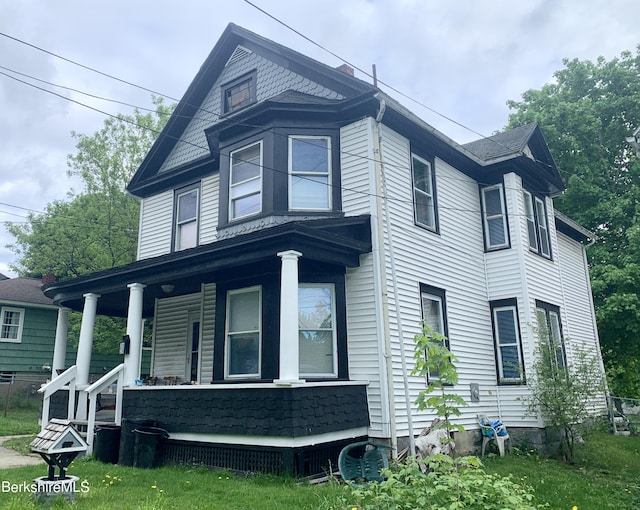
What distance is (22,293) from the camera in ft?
70.0

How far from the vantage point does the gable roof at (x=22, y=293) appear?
20.5 metres

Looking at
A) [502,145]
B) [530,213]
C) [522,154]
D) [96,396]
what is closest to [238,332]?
[96,396]

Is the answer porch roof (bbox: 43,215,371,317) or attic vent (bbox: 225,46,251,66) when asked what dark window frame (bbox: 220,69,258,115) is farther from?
porch roof (bbox: 43,215,371,317)

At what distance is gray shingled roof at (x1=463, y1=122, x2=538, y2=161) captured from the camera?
13277mm

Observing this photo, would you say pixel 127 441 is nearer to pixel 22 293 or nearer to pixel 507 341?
pixel 507 341

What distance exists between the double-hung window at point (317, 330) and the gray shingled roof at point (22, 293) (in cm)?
1543

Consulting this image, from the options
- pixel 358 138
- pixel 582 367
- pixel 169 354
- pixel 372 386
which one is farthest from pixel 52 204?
pixel 582 367

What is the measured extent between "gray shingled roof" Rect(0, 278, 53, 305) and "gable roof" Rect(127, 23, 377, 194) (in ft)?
29.8

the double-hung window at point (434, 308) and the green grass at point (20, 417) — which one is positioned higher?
the double-hung window at point (434, 308)

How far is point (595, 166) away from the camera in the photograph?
21672mm

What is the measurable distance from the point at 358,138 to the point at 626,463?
8425mm

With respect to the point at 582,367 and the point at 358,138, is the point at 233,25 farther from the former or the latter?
the point at 582,367

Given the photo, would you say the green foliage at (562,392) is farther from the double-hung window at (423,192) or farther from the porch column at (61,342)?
the porch column at (61,342)

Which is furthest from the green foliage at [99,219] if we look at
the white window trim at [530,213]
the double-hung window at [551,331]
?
the double-hung window at [551,331]
